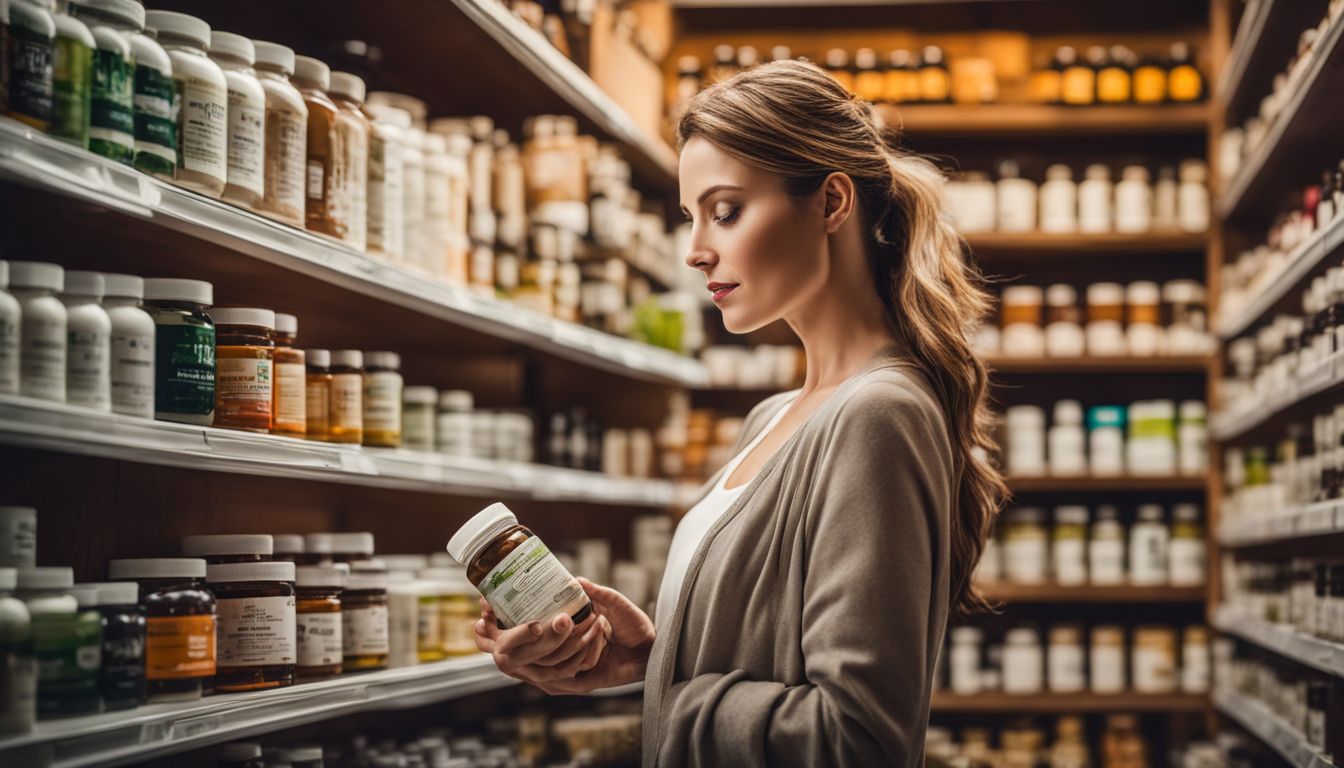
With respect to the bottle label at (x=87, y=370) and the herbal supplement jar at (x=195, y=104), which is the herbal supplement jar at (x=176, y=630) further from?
the herbal supplement jar at (x=195, y=104)

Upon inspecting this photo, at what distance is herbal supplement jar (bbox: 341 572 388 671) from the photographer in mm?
2264

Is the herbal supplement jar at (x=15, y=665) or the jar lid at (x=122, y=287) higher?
the jar lid at (x=122, y=287)

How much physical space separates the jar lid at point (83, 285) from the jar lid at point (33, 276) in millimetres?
42

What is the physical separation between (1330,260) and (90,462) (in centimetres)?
254

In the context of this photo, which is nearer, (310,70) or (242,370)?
(242,370)

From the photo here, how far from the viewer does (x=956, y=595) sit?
1.83m

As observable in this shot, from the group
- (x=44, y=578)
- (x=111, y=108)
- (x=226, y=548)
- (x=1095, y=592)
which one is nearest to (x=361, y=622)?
(x=226, y=548)

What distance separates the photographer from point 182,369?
1.77 m

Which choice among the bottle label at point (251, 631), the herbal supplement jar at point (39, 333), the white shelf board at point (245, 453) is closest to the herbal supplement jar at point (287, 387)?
the white shelf board at point (245, 453)

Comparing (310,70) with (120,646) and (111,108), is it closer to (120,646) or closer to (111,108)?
(111,108)

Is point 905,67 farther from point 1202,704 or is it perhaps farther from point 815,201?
point 815,201

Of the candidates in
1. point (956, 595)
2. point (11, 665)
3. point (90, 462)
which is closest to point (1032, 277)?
point (956, 595)

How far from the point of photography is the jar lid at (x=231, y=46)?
6.37 feet

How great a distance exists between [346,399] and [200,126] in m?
0.57
